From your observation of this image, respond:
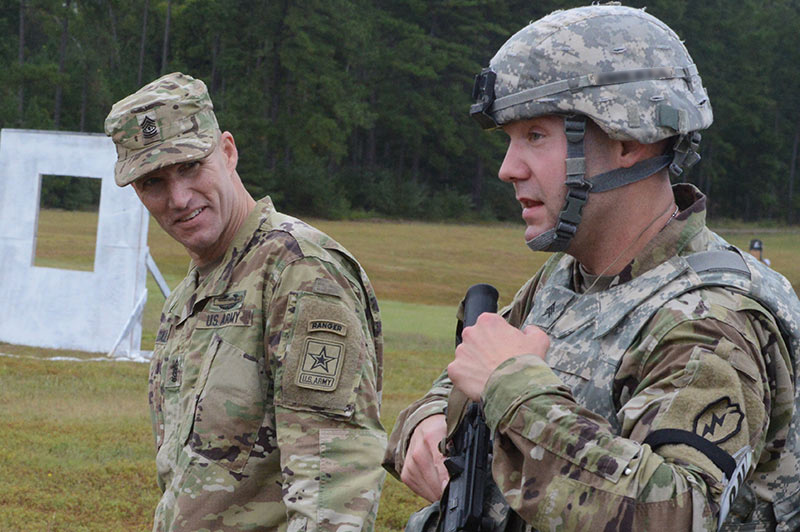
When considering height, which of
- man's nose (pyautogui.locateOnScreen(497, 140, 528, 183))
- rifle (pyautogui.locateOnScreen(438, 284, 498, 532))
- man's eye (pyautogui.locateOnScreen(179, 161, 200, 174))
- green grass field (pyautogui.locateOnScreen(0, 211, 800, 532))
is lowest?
green grass field (pyautogui.locateOnScreen(0, 211, 800, 532))

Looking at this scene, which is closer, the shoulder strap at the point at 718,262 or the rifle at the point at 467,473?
the shoulder strap at the point at 718,262

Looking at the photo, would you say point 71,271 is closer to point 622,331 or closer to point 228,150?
point 228,150

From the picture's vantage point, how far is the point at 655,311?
73.3 inches

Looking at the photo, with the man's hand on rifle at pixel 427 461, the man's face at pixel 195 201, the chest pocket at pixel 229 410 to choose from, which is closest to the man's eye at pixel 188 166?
the man's face at pixel 195 201

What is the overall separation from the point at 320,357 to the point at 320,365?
0.9 inches

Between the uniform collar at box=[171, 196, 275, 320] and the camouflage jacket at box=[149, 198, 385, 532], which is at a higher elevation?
the uniform collar at box=[171, 196, 275, 320]

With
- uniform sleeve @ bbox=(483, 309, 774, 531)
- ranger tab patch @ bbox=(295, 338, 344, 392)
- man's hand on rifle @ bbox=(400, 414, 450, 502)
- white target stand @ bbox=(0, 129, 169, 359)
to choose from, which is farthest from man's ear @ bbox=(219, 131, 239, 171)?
white target stand @ bbox=(0, 129, 169, 359)

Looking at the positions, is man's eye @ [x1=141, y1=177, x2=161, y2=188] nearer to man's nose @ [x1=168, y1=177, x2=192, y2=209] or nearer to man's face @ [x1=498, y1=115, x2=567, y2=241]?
man's nose @ [x1=168, y1=177, x2=192, y2=209]

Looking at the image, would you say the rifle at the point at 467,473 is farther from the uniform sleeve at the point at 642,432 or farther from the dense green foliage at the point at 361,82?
the dense green foliage at the point at 361,82

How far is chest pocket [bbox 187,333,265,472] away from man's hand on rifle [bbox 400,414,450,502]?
1.89 feet

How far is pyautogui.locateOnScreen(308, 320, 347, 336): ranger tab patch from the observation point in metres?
2.70

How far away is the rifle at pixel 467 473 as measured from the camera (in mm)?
2043

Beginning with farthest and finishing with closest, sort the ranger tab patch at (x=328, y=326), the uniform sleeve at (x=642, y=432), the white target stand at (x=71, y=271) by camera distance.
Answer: the white target stand at (x=71, y=271) < the ranger tab patch at (x=328, y=326) < the uniform sleeve at (x=642, y=432)

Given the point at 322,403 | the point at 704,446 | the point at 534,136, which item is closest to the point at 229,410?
the point at 322,403
